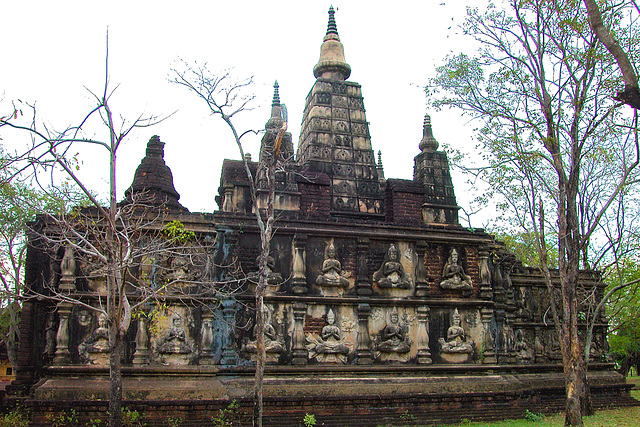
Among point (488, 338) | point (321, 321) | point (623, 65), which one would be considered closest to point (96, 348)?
point (321, 321)

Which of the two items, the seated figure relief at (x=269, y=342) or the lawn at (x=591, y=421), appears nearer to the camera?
the seated figure relief at (x=269, y=342)

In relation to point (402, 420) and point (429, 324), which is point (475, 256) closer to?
point (429, 324)

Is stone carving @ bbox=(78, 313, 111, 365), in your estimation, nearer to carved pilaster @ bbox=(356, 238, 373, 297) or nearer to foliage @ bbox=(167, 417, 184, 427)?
→ foliage @ bbox=(167, 417, 184, 427)

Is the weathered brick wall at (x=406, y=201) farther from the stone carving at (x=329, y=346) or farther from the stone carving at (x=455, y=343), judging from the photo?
the stone carving at (x=329, y=346)

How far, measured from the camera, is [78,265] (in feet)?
38.8

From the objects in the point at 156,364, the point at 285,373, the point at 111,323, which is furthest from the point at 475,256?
the point at 111,323

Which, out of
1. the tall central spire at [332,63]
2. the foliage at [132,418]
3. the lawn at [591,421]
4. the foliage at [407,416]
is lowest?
the lawn at [591,421]

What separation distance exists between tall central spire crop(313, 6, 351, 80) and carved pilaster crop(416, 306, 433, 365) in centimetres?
818

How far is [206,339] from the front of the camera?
1198 centimetres

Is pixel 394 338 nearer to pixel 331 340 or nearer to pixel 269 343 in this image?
pixel 331 340

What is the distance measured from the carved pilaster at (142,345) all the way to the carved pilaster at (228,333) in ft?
5.26

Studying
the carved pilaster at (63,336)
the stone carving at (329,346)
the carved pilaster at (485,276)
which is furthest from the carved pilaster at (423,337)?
the carved pilaster at (63,336)

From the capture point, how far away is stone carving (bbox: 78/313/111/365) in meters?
11.4

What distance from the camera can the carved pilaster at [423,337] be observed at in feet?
43.7
